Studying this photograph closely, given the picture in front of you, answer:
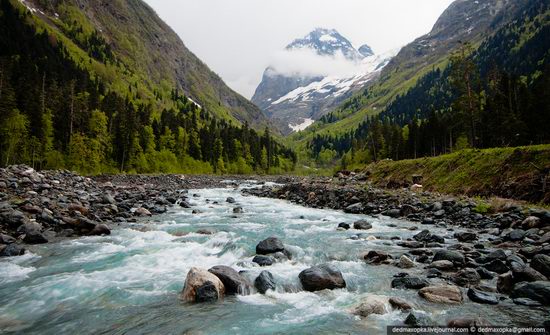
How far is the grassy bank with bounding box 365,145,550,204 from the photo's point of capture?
72.1 ft

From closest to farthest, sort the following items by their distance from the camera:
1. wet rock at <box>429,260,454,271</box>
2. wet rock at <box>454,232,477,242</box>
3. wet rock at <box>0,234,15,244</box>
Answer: wet rock at <box>429,260,454,271</box>
wet rock at <box>0,234,15,244</box>
wet rock at <box>454,232,477,242</box>

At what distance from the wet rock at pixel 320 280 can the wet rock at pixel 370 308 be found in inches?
63.2

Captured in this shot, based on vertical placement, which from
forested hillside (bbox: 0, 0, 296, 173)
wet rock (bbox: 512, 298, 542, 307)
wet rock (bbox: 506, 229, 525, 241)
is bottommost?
wet rock (bbox: 512, 298, 542, 307)

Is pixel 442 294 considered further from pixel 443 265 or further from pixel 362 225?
pixel 362 225

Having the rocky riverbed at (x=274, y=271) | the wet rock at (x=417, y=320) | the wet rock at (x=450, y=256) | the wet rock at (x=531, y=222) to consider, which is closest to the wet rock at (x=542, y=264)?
the rocky riverbed at (x=274, y=271)

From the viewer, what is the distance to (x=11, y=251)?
13547mm

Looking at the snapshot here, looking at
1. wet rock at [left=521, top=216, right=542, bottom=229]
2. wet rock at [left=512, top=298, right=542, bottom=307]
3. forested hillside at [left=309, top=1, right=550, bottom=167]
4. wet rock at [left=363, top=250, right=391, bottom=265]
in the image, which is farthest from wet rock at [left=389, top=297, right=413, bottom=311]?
forested hillside at [left=309, top=1, right=550, bottom=167]

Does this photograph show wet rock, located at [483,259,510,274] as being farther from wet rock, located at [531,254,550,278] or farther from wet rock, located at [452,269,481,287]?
wet rock, located at [452,269,481,287]

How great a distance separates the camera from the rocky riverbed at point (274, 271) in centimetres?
832

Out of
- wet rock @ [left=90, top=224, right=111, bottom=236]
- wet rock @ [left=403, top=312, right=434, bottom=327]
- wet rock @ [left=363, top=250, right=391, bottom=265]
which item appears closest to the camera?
wet rock @ [left=403, top=312, right=434, bottom=327]

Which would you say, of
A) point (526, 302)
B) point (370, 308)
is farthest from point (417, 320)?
point (526, 302)

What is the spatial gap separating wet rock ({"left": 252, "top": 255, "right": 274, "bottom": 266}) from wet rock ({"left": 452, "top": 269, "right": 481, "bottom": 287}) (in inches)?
248

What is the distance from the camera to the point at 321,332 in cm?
768

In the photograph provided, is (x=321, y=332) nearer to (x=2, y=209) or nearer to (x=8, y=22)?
(x=2, y=209)
